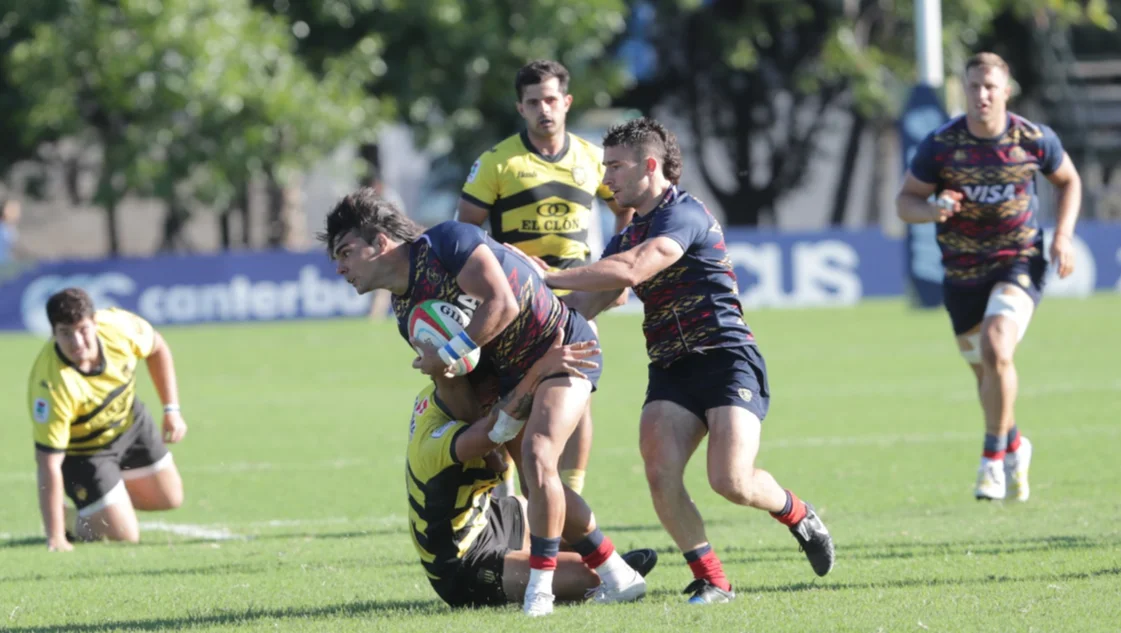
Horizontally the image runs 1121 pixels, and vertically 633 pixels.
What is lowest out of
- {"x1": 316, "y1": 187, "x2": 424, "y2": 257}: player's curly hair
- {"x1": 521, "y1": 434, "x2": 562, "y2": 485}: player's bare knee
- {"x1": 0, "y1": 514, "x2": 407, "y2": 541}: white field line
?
{"x1": 0, "y1": 514, "x2": 407, "y2": 541}: white field line

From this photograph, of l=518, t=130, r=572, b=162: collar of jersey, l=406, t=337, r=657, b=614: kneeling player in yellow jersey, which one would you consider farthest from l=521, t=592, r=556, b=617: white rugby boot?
l=518, t=130, r=572, b=162: collar of jersey

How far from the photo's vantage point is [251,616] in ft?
20.0

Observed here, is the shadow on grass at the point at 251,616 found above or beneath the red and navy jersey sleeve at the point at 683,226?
beneath

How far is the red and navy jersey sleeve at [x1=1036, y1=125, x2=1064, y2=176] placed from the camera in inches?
343

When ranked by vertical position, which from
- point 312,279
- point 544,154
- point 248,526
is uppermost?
point 544,154

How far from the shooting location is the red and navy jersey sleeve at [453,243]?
584cm

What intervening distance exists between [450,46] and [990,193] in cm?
2206

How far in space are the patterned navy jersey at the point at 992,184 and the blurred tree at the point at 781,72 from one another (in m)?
23.1

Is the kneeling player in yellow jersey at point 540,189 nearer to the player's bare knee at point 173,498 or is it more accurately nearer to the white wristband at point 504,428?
the white wristband at point 504,428

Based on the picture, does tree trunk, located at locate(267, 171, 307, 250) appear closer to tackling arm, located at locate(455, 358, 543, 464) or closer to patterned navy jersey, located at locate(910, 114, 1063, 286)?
patterned navy jersey, located at locate(910, 114, 1063, 286)

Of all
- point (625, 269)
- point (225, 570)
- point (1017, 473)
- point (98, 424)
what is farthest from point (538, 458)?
point (98, 424)

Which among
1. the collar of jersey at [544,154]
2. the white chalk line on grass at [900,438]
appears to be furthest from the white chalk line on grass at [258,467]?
the collar of jersey at [544,154]

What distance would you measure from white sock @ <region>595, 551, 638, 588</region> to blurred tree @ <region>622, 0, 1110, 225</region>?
1031 inches

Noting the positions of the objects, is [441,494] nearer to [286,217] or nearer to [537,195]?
[537,195]
